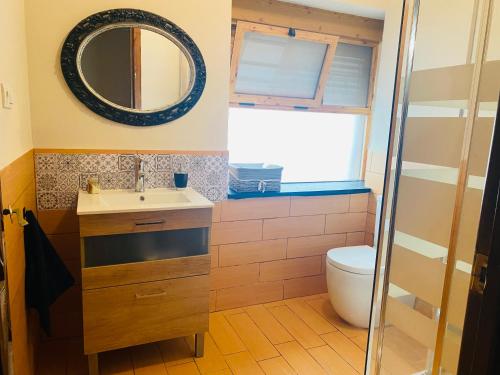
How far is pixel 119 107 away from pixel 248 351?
1.57 metres

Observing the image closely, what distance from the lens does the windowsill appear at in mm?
2543

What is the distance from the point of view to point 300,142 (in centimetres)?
311

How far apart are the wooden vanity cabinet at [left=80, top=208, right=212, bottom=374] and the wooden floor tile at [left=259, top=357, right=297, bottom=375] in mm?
400

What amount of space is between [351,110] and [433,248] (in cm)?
215

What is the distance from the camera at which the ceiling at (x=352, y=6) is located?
269cm

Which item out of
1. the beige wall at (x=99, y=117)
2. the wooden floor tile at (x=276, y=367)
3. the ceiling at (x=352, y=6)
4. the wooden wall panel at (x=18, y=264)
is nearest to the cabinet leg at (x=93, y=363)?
the wooden wall panel at (x=18, y=264)

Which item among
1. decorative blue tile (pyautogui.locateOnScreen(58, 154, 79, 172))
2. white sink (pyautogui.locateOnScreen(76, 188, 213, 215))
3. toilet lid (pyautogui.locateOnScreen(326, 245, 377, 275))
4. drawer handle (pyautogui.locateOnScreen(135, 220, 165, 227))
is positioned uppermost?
decorative blue tile (pyautogui.locateOnScreen(58, 154, 79, 172))

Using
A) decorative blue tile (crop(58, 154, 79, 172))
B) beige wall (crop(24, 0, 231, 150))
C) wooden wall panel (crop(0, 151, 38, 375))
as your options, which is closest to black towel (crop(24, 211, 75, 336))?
wooden wall panel (crop(0, 151, 38, 375))

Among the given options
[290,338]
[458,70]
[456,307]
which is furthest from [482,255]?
[290,338]

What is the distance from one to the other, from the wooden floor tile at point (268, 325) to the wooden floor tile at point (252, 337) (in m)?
0.04

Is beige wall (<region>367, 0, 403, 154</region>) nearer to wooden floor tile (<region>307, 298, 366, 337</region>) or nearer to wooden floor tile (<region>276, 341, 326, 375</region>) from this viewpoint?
wooden floor tile (<region>307, 298, 366, 337</region>)

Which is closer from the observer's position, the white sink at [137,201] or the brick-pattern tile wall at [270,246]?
the white sink at [137,201]

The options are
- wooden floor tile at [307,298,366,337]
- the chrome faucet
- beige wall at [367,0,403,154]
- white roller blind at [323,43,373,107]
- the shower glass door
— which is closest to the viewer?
the shower glass door

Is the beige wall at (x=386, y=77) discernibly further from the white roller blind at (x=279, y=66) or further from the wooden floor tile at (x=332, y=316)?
the wooden floor tile at (x=332, y=316)
